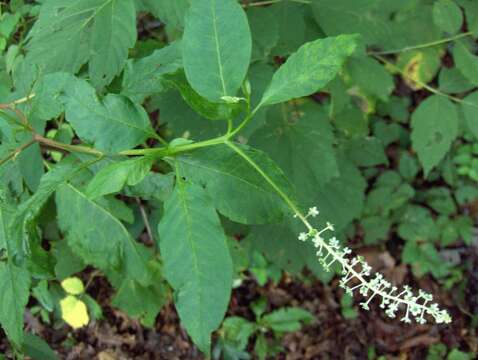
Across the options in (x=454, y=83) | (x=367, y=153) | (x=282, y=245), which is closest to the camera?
(x=454, y=83)

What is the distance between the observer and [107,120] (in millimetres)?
1234

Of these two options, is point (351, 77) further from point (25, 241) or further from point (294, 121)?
point (25, 241)

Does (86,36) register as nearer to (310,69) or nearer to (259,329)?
(310,69)

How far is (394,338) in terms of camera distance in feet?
11.7

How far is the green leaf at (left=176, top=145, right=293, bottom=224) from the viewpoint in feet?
4.09

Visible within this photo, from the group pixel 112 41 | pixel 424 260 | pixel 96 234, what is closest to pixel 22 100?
pixel 112 41

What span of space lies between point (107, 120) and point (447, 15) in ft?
4.81

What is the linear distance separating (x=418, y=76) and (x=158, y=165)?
4.83 feet

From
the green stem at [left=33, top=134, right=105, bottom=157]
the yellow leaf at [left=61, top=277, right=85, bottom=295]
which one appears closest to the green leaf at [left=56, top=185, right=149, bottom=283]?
the green stem at [left=33, top=134, right=105, bottom=157]

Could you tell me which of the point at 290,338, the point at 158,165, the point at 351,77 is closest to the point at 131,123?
the point at 158,165

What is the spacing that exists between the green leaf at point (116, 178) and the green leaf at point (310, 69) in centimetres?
31

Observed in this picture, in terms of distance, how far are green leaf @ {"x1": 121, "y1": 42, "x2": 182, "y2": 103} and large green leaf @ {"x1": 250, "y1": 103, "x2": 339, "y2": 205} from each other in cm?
79

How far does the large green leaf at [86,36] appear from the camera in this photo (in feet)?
5.09

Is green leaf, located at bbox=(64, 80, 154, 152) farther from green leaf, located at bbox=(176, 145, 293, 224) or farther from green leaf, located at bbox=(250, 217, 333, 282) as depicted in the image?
green leaf, located at bbox=(250, 217, 333, 282)
